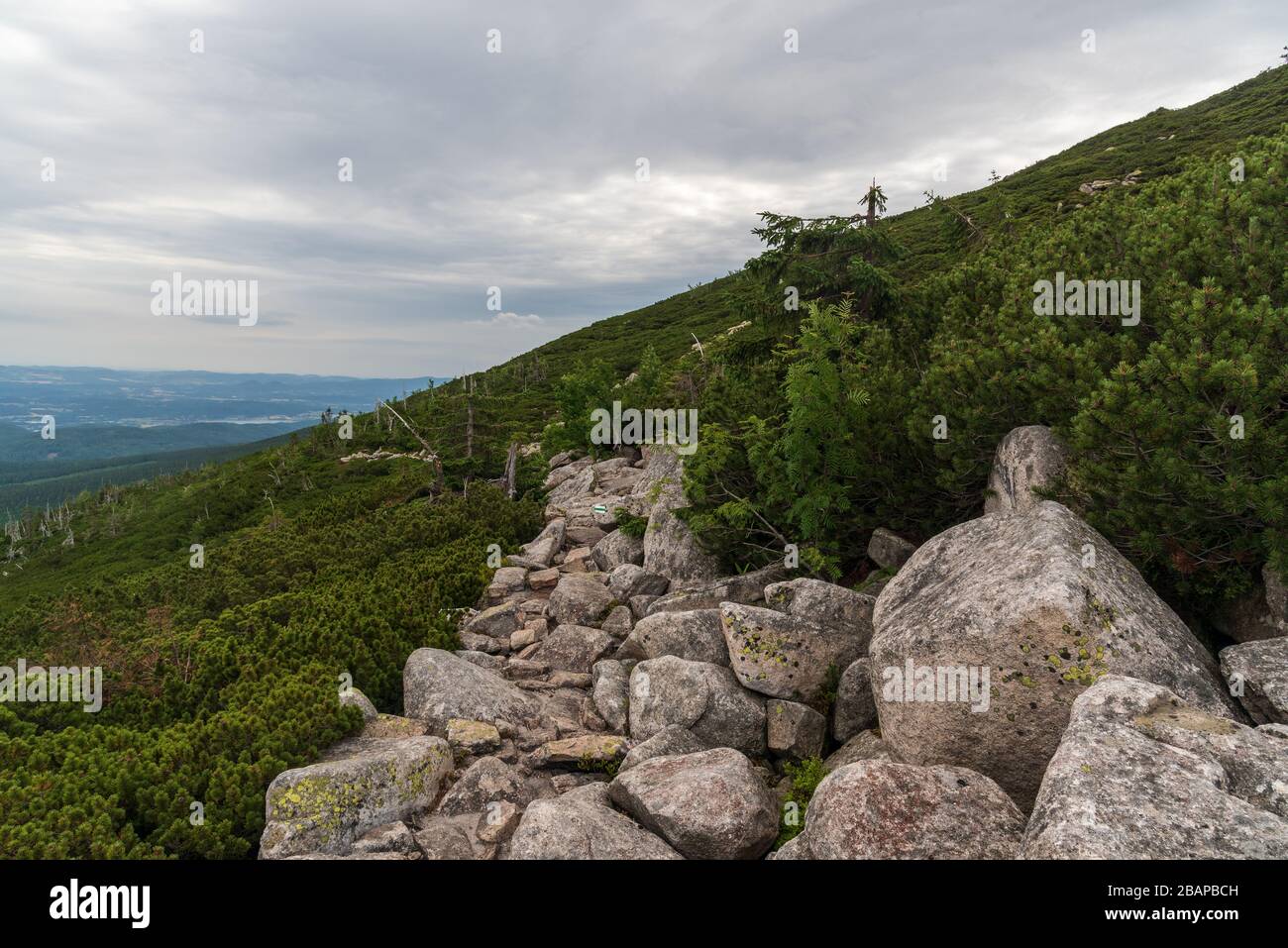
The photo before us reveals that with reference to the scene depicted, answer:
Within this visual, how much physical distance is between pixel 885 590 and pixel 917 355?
7252mm

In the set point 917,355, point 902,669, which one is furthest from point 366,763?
point 917,355

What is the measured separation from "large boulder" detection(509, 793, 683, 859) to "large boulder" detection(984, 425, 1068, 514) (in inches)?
245

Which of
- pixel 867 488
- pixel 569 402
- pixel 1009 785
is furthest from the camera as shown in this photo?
pixel 569 402

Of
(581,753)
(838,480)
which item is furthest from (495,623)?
(838,480)

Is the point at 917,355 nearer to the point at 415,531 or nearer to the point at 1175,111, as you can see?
the point at 415,531

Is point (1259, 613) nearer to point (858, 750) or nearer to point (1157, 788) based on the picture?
point (1157, 788)

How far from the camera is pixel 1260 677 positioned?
20.6 feet

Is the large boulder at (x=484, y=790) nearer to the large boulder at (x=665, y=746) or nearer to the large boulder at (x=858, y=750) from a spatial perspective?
the large boulder at (x=665, y=746)

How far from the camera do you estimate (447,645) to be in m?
12.8

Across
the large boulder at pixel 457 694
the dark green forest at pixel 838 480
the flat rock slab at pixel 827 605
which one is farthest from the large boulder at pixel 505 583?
the flat rock slab at pixel 827 605

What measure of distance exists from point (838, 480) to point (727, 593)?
→ 3028 mm

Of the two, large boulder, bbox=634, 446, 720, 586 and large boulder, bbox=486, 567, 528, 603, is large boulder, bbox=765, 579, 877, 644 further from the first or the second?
large boulder, bbox=486, 567, 528, 603

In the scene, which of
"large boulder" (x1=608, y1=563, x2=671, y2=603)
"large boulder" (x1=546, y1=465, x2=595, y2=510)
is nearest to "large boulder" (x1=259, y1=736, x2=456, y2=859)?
"large boulder" (x1=608, y1=563, x2=671, y2=603)

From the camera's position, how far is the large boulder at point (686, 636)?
409 inches
